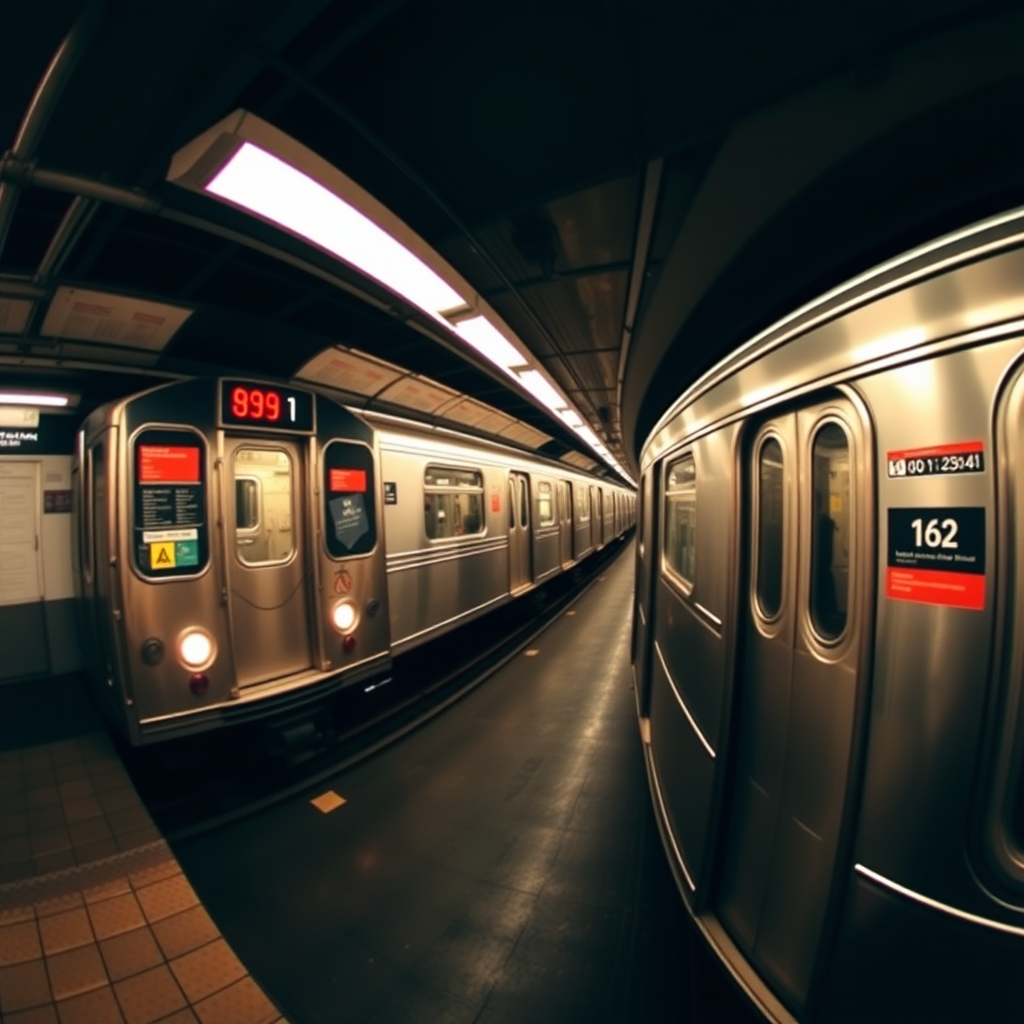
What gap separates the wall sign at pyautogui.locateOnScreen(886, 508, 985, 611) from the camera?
1.07 meters

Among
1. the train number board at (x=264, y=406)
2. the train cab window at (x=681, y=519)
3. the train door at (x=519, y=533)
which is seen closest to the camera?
the train cab window at (x=681, y=519)

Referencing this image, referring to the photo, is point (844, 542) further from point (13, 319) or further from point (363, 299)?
point (13, 319)

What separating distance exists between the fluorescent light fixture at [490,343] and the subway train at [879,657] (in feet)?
5.67

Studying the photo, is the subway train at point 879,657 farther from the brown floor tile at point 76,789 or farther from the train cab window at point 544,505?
the train cab window at point 544,505

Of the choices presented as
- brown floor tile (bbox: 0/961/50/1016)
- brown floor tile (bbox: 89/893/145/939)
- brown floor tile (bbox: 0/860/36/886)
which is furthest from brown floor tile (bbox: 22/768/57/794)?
brown floor tile (bbox: 0/961/50/1016)

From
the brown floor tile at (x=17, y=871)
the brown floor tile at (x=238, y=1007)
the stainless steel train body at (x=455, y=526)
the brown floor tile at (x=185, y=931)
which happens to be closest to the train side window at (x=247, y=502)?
the stainless steel train body at (x=455, y=526)

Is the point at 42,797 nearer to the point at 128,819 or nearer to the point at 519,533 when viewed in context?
the point at 128,819

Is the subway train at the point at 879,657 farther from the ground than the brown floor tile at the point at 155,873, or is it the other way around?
the subway train at the point at 879,657

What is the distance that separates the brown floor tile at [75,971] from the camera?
186 cm

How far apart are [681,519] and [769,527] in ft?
4.60

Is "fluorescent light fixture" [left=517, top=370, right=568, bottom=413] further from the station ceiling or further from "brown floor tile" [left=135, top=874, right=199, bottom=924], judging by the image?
"brown floor tile" [left=135, top=874, right=199, bottom=924]

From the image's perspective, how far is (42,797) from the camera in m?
3.09

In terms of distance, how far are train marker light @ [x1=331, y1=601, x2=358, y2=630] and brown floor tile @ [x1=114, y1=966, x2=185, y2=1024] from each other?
2.20 metres

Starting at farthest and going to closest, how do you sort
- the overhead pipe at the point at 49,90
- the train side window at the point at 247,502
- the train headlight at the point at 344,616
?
the train headlight at the point at 344,616 → the train side window at the point at 247,502 → the overhead pipe at the point at 49,90
